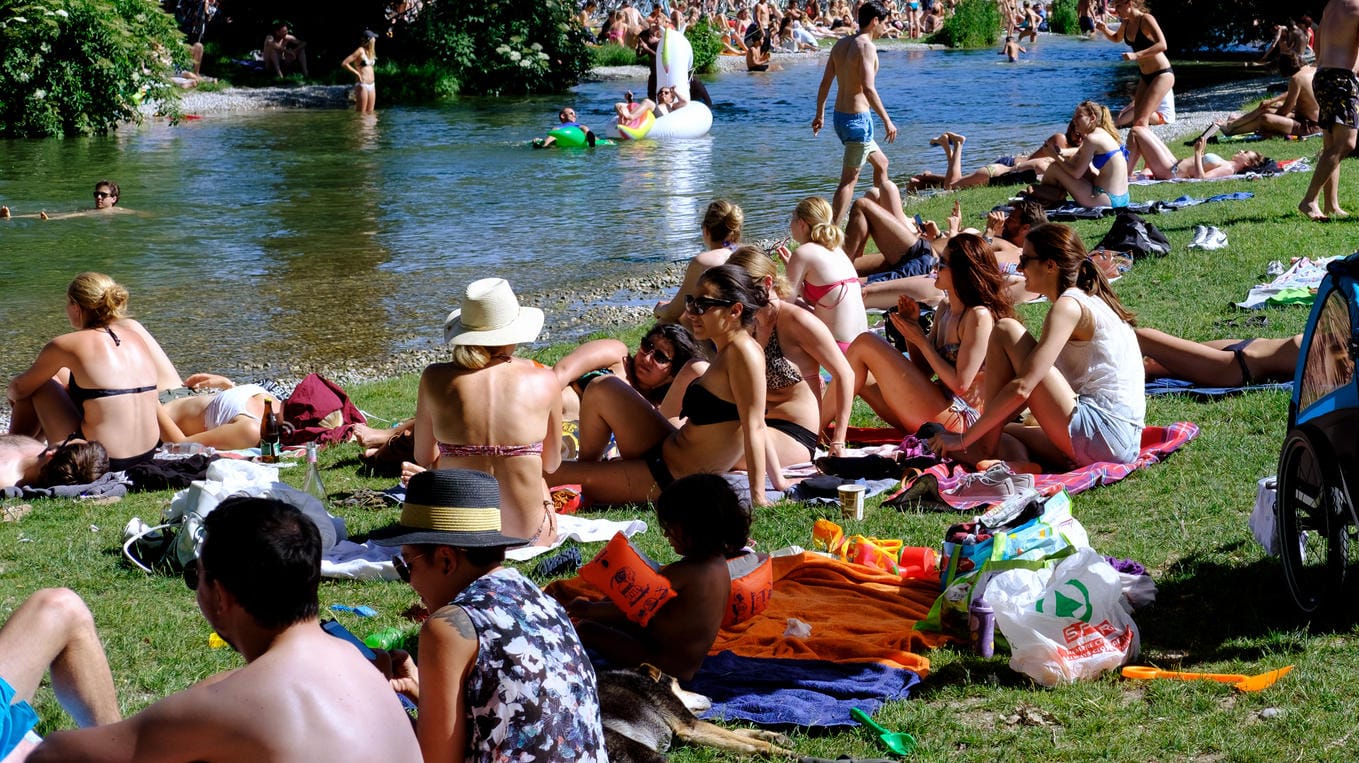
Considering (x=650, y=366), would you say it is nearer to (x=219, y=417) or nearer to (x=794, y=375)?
(x=794, y=375)

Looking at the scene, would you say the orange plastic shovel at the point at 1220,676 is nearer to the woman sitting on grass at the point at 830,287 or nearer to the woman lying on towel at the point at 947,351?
the woman lying on towel at the point at 947,351

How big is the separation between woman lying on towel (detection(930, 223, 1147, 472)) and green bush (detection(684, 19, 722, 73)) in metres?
31.9

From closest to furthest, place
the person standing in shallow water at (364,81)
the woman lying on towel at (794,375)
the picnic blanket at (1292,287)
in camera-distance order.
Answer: the woman lying on towel at (794,375)
the picnic blanket at (1292,287)
the person standing in shallow water at (364,81)

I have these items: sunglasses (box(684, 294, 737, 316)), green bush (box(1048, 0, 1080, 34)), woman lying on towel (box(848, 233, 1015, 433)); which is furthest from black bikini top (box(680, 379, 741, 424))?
green bush (box(1048, 0, 1080, 34))

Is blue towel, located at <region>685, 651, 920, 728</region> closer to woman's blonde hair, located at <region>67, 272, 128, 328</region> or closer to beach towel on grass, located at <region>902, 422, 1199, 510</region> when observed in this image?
beach towel on grass, located at <region>902, 422, 1199, 510</region>

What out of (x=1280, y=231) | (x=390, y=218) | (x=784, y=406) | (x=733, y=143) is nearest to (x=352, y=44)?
(x=733, y=143)

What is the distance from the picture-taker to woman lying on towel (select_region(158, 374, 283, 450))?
8.12 meters

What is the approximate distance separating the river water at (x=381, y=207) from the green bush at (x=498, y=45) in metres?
2.18

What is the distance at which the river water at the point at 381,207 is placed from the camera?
12555mm

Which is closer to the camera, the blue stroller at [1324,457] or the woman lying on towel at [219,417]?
the blue stroller at [1324,457]

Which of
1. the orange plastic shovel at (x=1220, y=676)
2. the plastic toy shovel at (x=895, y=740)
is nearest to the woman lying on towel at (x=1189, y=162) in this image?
the orange plastic shovel at (x=1220, y=676)

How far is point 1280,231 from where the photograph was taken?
10664mm

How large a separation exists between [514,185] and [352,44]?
1886 cm

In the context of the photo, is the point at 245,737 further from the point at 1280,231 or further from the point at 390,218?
the point at 390,218
